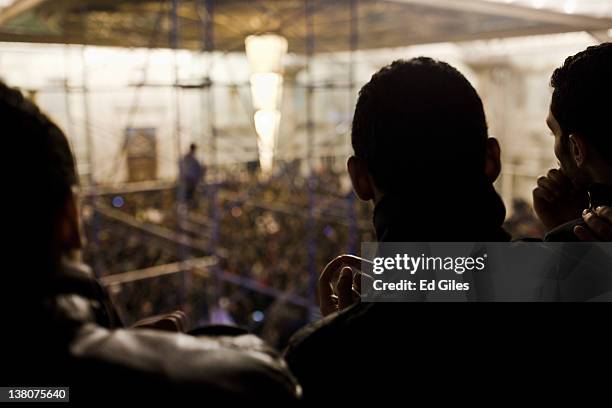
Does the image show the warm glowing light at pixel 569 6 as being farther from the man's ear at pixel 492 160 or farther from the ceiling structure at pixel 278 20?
the man's ear at pixel 492 160

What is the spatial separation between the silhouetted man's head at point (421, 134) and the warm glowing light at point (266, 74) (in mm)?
4002

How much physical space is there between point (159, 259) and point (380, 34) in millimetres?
3315

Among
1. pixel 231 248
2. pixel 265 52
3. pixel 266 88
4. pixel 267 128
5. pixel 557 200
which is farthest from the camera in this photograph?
pixel 231 248

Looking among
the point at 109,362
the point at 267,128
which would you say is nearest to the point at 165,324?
the point at 109,362

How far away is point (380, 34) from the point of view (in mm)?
6766

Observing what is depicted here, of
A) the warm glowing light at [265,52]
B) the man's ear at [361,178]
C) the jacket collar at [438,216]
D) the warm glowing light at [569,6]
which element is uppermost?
the warm glowing light at [569,6]

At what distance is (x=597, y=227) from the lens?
2.35 ft

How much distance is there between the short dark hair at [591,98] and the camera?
79 cm

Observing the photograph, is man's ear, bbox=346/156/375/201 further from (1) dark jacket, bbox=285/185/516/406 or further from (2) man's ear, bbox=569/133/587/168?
(2) man's ear, bbox=569/133/587/168

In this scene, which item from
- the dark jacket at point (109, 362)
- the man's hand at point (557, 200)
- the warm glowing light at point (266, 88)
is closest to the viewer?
the dark jacket at point (109, 362)

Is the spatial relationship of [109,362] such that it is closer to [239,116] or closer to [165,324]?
[165,324]

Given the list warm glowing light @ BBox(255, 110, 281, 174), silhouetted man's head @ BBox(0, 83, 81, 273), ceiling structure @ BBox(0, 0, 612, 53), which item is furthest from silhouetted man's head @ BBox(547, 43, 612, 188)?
warm glowing light @ BBox(255, 110, 281, 174)

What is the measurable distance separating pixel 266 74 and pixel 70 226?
4.20 metres

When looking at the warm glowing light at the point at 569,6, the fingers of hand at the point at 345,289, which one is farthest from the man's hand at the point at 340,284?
the warm glowing light at the point at 569,6
